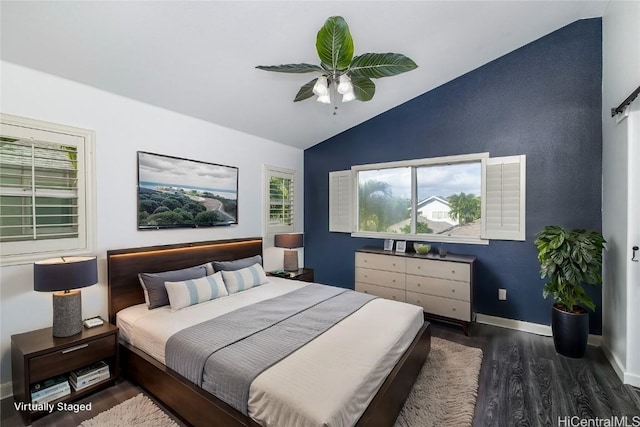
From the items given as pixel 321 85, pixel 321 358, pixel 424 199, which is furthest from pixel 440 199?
pixel 321 358

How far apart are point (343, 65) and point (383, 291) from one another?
317 centimetres

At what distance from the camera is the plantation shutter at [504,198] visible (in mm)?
3580

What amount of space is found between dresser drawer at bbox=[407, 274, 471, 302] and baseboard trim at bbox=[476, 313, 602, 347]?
649mm

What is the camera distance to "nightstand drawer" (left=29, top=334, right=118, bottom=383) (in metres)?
2.09

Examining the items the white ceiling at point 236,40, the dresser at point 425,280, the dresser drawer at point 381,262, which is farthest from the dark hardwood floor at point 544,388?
the white ceiling at point 236,40

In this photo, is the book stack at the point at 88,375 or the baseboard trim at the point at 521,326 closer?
the book stack at the point at 88,375

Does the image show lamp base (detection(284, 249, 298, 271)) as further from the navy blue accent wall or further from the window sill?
the navy blue accent wall

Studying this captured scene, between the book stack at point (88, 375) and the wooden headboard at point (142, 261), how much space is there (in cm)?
46

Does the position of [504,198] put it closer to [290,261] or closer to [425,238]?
[425,238]

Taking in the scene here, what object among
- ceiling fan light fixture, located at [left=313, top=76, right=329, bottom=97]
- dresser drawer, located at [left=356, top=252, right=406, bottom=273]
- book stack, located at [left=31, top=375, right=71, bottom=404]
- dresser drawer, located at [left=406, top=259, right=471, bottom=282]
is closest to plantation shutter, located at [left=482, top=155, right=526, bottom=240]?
dresser drawer, located at [left=406, top=259, right=471, bottom=282]

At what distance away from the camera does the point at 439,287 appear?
12.1 feet

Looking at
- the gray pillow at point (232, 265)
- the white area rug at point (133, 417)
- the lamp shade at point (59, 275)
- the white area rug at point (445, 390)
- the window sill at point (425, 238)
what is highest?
the window sill at point (425, 238)

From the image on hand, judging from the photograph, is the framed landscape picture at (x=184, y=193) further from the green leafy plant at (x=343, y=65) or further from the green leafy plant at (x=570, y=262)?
the green leafy plant at (x=570, y=262)

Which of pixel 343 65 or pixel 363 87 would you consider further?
pixel 363 87
